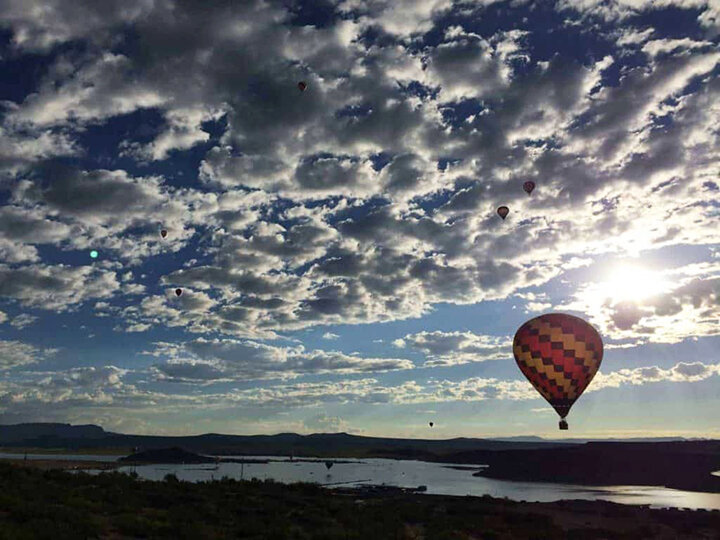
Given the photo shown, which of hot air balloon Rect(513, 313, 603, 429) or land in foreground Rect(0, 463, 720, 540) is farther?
hot air balloon Rect(513, 313, 603, 429)

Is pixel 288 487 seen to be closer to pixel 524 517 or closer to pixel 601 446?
pixel 524 517

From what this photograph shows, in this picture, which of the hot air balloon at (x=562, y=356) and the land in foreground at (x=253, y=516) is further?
the hot air balloon at (x=562, y=356)

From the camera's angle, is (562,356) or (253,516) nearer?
(253,516)

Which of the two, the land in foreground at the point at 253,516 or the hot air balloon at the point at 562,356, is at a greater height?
the hot air balloon at the point at 562,356

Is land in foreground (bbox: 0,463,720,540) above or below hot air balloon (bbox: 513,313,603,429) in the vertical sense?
below

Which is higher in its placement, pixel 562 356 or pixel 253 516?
pixel 562 356
